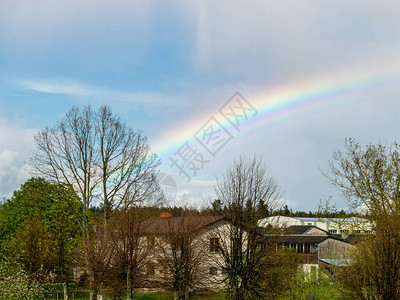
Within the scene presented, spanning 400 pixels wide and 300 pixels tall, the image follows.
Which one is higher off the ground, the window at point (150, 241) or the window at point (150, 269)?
the window at point (150, 241)

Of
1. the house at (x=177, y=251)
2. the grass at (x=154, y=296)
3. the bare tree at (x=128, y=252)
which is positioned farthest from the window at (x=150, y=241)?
the grass at (x=154, y=296)

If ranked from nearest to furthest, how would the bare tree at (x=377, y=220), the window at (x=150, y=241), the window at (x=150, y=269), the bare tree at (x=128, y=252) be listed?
the bare tree at (x=377, y=220), the bare tree at (x=128, y=252), the window at (x=150, y=241), the window at (x=150, y=269)

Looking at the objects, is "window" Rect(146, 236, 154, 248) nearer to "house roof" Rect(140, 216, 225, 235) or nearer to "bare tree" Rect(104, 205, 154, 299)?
"bare tree" Rect(104, 205, 154, 299)

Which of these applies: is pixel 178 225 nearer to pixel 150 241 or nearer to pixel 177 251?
pixel 177 251

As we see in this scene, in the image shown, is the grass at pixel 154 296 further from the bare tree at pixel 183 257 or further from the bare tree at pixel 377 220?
the bare tree at pixel 377 220

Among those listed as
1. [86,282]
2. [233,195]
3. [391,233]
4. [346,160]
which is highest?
[346,160]

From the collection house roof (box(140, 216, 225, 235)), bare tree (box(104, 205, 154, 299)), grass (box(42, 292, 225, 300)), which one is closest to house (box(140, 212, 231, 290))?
house roof (box(140, 216, 225, 235))

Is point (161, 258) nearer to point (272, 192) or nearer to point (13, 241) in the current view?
point (272, 192)

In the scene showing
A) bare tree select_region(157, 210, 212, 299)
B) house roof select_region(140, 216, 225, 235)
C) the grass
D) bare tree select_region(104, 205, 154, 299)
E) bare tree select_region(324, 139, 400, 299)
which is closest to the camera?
bare tree select_region(324, 139, 400, 299)

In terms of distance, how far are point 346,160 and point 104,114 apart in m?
21.3

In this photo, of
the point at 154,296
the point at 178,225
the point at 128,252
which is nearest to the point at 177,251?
the point at 178,225

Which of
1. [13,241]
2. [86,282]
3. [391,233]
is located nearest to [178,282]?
[86,282]

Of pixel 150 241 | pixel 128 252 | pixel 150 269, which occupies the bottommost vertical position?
pixel 150 269

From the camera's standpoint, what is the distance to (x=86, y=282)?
28375mm
